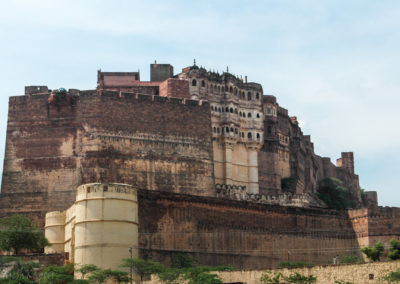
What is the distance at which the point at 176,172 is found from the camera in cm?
5509

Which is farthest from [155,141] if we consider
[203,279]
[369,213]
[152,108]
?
[203,279]

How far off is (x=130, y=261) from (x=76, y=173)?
16176mm

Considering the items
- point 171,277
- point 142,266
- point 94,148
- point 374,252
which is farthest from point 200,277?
point 94,148

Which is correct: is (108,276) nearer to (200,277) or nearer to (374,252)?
(200,277)

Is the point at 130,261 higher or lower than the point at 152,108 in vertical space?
lower

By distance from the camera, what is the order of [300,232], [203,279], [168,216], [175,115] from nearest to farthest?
[203,279] → [168,216] → [300,232] → [175,115]

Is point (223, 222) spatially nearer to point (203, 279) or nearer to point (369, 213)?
point (369, 213)

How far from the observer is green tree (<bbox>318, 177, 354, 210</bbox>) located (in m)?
76.4

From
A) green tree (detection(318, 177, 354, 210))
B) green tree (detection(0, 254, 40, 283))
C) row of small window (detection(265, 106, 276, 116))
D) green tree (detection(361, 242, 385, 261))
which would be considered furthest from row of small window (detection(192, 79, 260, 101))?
green tree (detection(0, 254, 40, 283))

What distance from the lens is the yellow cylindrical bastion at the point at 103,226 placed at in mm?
39750

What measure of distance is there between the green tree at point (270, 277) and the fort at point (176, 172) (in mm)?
9041

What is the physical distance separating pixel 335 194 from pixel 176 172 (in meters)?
28.9

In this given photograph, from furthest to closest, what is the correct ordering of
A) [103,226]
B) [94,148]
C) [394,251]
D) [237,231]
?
[94,148], [237,231], [394,251], [103,226]

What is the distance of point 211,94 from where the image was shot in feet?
204
